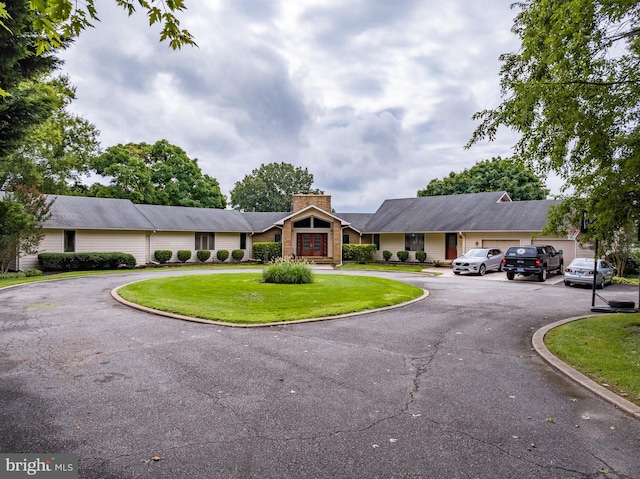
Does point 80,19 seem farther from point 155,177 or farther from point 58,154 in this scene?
point 155,177

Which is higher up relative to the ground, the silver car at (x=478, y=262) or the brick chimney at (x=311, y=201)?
the brick chimney at (x=311, y=201)

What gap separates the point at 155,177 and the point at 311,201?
66.2ft

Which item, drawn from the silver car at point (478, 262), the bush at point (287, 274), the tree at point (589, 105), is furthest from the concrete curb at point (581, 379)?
the silver car at point (478, 262)

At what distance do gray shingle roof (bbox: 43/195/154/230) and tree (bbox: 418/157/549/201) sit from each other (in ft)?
108

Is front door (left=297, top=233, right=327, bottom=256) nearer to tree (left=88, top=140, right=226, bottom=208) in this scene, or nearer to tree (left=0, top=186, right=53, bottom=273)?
tree (left=88, top=140, right=226, bottom=208)

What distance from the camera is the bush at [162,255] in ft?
92.9

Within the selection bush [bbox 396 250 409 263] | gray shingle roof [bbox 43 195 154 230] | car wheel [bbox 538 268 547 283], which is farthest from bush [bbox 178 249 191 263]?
car wheel [bbox 538 268 547 283]

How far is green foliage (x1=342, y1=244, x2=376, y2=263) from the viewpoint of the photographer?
106 ft

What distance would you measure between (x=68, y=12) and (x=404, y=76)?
13.8 m

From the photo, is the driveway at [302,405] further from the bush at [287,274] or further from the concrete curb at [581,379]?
the bush at [287,274]

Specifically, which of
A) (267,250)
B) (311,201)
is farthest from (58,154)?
(311,201)

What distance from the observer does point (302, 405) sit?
14.6 feet

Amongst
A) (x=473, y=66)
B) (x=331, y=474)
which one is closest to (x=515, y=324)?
(x=331, y=474)

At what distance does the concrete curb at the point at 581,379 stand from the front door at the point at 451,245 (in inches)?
851
